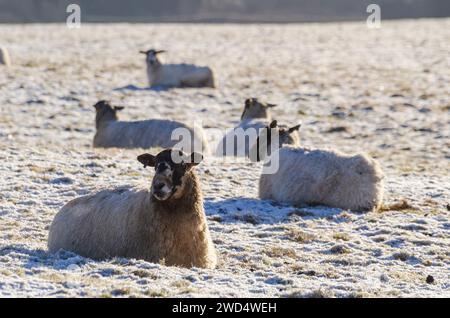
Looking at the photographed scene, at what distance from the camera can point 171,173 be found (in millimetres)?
9219

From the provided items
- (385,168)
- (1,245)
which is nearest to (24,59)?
(385,168)

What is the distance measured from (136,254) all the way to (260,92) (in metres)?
20.4

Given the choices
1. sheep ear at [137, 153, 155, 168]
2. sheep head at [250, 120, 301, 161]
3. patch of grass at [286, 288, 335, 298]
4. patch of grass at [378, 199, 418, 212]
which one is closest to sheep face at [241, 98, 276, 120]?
sheep head at [250, 120, 301, 161]

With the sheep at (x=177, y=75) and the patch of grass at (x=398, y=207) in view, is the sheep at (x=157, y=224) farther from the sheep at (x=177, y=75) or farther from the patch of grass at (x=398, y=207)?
the sheep at (x=177, y=75)

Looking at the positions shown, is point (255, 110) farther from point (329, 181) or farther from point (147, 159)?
point (147, 159)

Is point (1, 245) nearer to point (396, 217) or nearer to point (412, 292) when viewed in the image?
point (412, 292)

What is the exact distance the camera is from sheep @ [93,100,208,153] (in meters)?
17.9

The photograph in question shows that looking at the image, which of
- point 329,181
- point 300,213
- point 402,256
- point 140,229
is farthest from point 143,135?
point 140,229

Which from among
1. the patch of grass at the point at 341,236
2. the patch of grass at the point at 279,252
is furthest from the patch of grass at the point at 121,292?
the patch of grass at the point at 341,236

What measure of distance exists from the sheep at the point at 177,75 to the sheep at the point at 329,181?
16131 mm

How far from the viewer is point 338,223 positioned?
489 inches

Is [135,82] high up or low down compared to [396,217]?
up

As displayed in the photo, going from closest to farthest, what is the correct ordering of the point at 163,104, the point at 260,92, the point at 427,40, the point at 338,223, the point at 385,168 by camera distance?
the point at 338,223 → the point at 385,168 → the point at 163,104 → the point at 260,92 → the point at 427,40

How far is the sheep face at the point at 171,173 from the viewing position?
9.15 m
